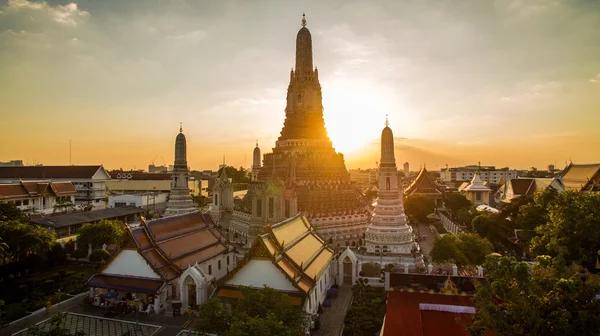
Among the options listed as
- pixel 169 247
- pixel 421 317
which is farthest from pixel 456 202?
pixel 169 247

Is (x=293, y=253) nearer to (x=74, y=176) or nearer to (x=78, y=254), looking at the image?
(x=78, y=254)

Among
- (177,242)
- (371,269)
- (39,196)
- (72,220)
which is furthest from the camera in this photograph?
(39,196)

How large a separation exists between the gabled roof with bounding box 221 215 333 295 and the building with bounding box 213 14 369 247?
8742mm

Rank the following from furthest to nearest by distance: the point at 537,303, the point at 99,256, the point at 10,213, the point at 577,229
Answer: the point at 10,213 < the point at 99,256 < the point at 577,229 < the point at 537,303

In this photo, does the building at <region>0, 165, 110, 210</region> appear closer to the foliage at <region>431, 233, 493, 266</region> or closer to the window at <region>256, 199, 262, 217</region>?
the window at <region>256, 199, 262, 217</region>

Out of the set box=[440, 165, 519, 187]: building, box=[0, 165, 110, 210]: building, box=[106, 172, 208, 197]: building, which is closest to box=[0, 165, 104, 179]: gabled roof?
box=[0, 165, 110, 210]: building

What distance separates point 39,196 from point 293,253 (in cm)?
6610

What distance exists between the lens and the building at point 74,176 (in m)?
91.4

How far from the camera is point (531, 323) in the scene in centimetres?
1518

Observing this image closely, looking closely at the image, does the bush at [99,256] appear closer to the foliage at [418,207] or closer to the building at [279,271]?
the building at [279,271]

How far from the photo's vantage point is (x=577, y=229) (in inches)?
1191

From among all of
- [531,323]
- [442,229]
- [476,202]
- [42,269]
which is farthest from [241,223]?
[476,202]

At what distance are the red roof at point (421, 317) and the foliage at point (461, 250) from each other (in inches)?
386

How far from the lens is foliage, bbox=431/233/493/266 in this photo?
3516cm
